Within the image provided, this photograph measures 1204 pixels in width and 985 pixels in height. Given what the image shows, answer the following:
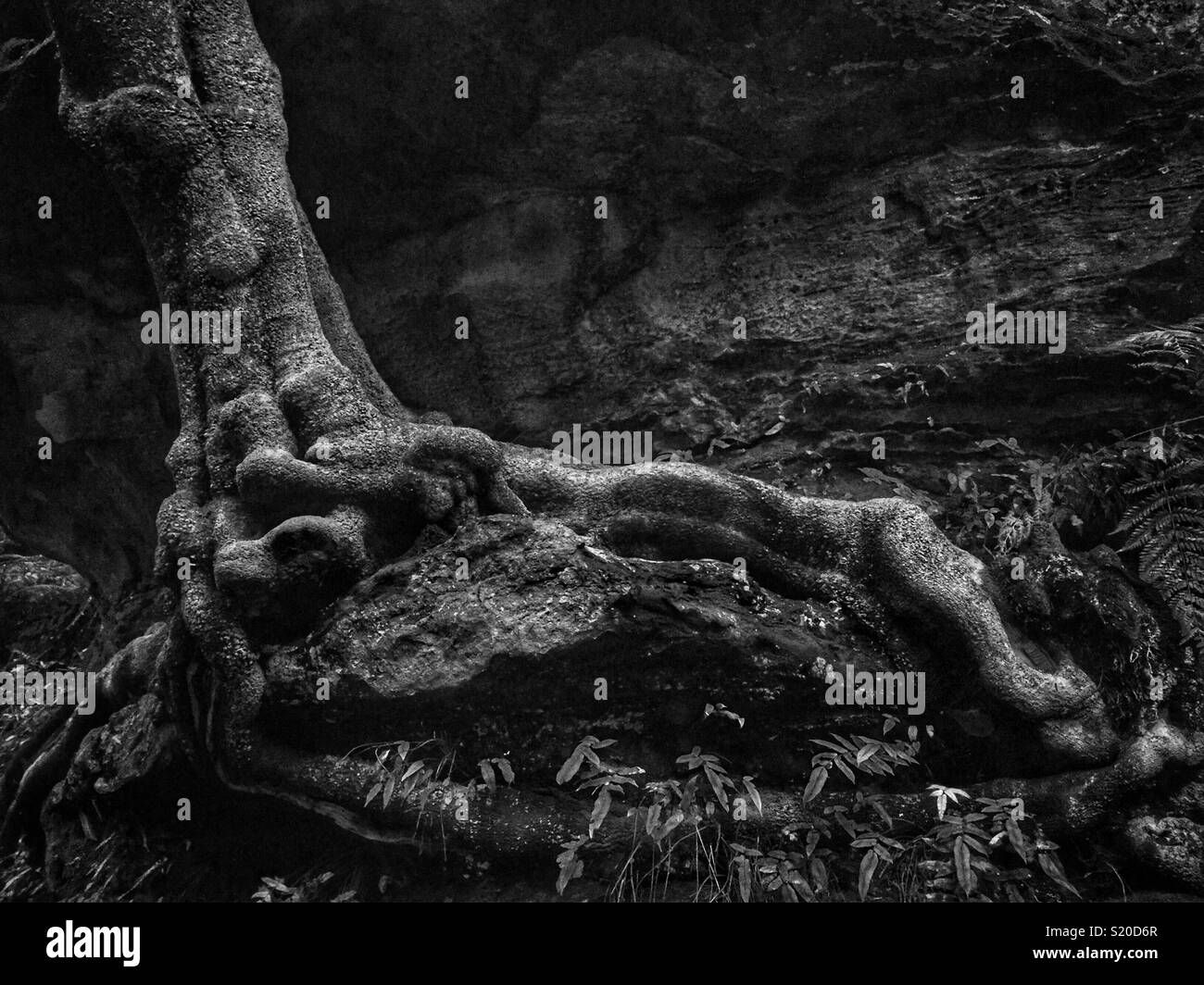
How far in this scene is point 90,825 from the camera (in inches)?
198

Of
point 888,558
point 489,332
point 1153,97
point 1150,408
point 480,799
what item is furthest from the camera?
point 489,332

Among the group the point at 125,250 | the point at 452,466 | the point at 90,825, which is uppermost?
the point at 125,250

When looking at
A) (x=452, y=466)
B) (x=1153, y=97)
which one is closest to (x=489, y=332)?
(x=452, y=466)

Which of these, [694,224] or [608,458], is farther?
[694,224]

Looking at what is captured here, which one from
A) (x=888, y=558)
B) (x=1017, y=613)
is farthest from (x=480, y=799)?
(x=1017, y=613)

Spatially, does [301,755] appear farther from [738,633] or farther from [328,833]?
[738,633]

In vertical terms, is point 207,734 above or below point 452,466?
below

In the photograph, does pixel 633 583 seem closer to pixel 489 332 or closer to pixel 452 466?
pixel 452 466

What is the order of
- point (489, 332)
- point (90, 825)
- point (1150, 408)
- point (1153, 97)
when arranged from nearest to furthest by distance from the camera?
point (90, 825) < point (1150, 408) < point (1153, 97) < point (489, 332)

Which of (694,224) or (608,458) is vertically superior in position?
(694,224)

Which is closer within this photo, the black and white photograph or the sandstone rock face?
the black and white photograph

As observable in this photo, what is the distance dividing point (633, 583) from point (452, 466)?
3.58ft

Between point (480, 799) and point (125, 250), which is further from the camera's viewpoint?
point (125, 250)

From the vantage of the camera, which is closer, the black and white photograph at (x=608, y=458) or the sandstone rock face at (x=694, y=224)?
the black and white photograph at (x=608, y=458)
